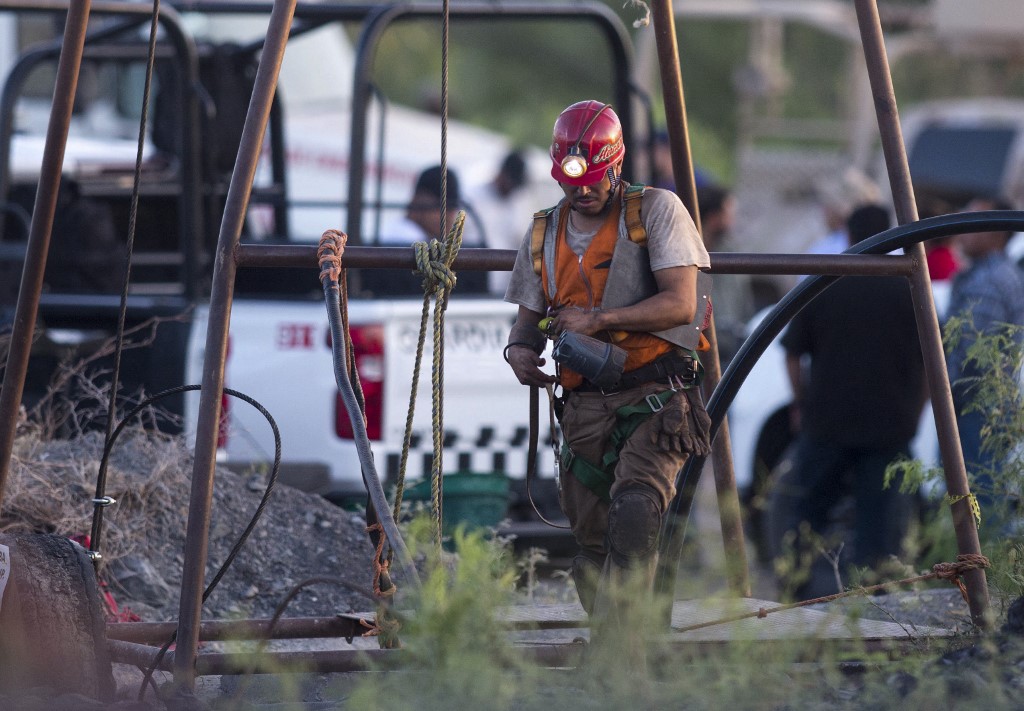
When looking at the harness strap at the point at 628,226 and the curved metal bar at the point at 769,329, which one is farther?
the curved metal bar at the point at 769,329

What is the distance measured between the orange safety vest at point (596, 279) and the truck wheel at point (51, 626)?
60.6 inches

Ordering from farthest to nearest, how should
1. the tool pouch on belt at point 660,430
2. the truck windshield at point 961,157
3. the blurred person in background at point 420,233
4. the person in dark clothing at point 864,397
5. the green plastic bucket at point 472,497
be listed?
the truck windshield at point 961,157 < the blurred person in background at point 420,233 < the person in dark clothing at point 864,397 < the green plastic bucket at point 472,497 < the tool pouch on belt at point 660,430

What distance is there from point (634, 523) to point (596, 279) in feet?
2.16

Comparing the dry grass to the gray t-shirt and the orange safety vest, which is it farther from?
the orange safety vest

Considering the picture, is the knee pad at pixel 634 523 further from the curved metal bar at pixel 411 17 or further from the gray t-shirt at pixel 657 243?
the curved metal bar at pixel 411 17

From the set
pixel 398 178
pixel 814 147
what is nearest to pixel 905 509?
pixel 398 178

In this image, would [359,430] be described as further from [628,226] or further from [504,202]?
[504,202]

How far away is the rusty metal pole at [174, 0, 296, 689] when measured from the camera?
3.80 m

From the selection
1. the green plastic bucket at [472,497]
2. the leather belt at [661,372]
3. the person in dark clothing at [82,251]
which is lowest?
the leather belt at [661,372]

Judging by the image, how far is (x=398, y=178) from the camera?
14625 millimetres

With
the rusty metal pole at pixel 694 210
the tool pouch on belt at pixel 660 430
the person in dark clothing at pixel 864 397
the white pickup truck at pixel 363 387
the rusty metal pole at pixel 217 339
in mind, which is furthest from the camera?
the person in dark clothing at pixel 864 397

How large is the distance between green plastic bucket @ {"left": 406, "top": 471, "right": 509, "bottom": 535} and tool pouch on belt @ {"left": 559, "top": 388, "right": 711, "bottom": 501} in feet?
6.79

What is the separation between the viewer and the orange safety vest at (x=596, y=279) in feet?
12.9

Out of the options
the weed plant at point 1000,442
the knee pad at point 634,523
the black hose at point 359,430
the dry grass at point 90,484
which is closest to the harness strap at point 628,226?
the black hose at point 359,430
